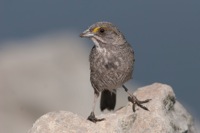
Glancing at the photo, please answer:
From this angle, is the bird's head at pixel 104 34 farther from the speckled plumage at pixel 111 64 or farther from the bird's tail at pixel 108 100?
the bird's tail at pixel 108 100

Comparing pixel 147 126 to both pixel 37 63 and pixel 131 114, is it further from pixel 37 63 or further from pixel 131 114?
pixel 37 63

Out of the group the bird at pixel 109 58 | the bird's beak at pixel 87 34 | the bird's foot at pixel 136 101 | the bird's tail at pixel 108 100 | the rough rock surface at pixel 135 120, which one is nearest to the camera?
the rough rock surface at pixel 135 120

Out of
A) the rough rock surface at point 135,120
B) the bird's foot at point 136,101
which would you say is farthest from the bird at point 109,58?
the rough rock surface at point 135,120

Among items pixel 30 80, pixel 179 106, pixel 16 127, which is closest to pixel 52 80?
pixel 30 80

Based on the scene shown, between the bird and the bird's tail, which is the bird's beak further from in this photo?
the bird's tail

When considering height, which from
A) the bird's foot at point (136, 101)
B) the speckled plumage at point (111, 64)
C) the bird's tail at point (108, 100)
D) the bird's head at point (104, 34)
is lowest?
the bird's tail at point (108, 100)

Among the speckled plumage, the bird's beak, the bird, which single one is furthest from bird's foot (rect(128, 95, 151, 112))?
the bird's beak
